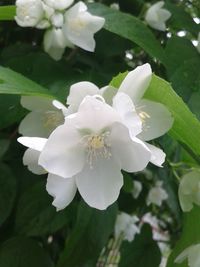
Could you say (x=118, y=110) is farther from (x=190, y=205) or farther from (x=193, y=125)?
(x=190, y=205)

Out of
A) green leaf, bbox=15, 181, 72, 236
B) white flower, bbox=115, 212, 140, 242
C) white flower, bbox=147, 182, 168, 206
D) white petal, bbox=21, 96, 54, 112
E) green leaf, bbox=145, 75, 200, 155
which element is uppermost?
green leaf, bbox=145, 75, 200, 155

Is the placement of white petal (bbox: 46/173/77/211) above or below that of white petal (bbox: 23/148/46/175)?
above

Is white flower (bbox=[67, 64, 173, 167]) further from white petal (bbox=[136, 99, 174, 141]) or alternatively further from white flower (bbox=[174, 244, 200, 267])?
white flower (bbox=[174, 244, 200, 267])

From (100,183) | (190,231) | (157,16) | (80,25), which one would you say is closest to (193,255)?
(190,231)

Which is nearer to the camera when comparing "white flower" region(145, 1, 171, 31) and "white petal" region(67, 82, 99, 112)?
"white petal" region(67, 82, 99, 112)

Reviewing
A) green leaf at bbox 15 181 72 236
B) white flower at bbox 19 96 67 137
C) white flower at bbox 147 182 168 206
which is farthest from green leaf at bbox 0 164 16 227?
white flower at bbox 147 182 168 206

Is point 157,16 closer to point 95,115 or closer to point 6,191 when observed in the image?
point 6,191

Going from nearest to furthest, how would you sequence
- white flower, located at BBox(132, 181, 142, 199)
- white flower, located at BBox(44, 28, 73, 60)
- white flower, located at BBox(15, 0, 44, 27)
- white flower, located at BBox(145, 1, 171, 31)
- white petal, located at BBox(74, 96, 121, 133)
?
white petal, located at BBox(74, 96, 121, 133) → white flower, located at BBox(15, 0, 44, 27) → white flower, located at BBox(44, 28, 73, 60) → white flower, located at BBox(145, 1, 171, 31) → white flower, located at BBox(132, 181, 142, 199)

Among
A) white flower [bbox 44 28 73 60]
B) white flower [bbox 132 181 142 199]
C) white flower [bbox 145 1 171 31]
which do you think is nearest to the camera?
white flower [bbox 44 28 73 60]

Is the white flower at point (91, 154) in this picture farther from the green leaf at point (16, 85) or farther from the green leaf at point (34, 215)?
the green leaf at point (34, 215)
